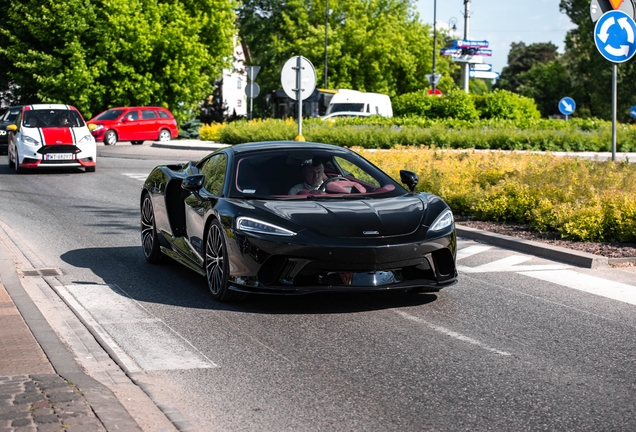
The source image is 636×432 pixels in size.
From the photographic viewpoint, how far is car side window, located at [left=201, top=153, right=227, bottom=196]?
866 centimetres

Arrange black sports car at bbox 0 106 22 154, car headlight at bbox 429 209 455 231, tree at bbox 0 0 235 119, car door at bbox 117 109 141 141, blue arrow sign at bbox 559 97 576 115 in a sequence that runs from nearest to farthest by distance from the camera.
Answer: car headlight at bbox 429 209 455 231 → black sports car at bbox 0 106 22 154 → blue arrow sign at bbox 559 97 576 115 → car door at bbox 117 109 141 141 → tree at bbox 0 0 235 119

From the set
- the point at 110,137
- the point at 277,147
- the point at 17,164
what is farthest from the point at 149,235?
the point at 110,137

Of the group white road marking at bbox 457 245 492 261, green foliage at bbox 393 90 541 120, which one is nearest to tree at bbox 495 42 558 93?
green foliage at bbox 393 90 541 120

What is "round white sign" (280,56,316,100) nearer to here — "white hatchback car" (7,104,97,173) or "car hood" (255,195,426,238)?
"white hatchback car" (7,104,97,173)

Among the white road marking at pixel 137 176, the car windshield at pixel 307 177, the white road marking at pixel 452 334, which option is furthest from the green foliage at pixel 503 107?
the white road marking at pixel 452 334

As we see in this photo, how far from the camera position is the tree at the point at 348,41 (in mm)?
67250

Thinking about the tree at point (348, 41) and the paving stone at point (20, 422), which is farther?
the tree at point (348, 41)

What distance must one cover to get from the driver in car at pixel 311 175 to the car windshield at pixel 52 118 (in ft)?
54.2

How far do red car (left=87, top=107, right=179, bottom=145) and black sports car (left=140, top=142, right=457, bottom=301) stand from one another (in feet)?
105

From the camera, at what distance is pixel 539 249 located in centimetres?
1103

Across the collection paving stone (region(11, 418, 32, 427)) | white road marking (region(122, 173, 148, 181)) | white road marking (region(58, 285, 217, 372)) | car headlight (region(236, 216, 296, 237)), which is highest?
car headlight (region(236, 216, 296, 237))

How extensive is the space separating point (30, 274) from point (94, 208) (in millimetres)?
6382

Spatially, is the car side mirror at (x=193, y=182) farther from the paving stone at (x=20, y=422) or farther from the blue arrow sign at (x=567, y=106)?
the blue arrow sign at (x=567, y=106)

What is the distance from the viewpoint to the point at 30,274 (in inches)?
380
